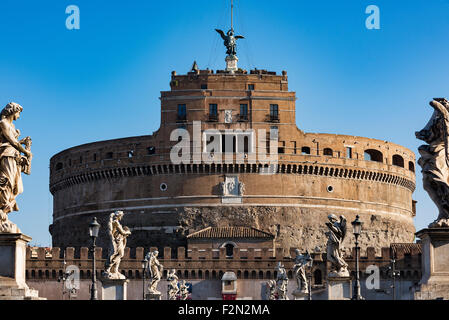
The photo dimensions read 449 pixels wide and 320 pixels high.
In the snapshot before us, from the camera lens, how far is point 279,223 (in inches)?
2835

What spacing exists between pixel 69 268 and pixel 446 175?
55.2 meters

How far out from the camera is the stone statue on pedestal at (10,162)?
43.9 feet

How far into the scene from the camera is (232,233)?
229ft

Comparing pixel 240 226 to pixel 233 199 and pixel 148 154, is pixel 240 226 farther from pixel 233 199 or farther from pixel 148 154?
pixel 148 154

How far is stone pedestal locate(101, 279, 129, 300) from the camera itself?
75.8 feet

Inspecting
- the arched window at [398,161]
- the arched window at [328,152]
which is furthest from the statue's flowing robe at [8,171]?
the arched window at [398,161]

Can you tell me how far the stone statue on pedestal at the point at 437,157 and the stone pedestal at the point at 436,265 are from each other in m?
0.32

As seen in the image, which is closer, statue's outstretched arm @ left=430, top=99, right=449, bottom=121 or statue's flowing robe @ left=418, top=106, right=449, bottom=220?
statue's flowing robe @ left=418, top=106, right=449, bottom=220

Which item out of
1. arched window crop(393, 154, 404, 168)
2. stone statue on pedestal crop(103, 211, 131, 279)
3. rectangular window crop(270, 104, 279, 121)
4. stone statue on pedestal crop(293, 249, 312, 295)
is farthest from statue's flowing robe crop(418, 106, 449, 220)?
arched window crop(393, 154, 404, 168)

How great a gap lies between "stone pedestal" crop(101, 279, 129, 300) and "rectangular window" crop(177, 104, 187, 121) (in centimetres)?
5077

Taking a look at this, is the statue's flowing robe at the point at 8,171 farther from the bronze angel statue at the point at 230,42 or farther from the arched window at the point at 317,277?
the bronze angel statue at the point at 230,42

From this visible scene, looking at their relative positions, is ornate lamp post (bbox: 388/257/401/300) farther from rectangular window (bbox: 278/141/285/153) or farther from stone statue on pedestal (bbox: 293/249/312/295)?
stone statue on pedestal (bbox: 293/249/312/295)

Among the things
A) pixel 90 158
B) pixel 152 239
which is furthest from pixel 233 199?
pixel 90 158

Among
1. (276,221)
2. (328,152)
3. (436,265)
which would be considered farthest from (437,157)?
(328,152)
